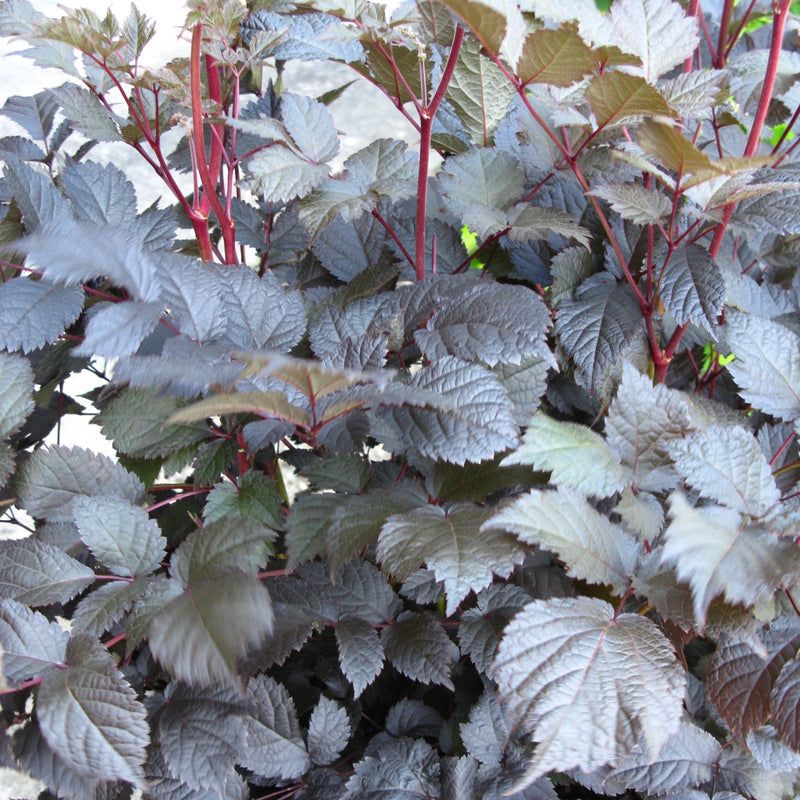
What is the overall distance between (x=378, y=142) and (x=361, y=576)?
41 centimetres

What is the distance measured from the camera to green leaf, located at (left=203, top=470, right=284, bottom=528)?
0.57 metres

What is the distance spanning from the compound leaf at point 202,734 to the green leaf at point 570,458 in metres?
0.28

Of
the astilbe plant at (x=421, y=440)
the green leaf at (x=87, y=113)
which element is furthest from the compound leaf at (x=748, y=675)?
the green leaf at (x=87, y=113)

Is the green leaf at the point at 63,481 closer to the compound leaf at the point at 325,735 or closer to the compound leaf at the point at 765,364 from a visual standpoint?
the compound leaf at the point at 325,735

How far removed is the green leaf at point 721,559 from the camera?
401 millimetres

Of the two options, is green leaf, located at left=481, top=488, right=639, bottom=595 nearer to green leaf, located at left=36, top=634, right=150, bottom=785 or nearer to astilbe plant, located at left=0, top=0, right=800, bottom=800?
astilbe plant, located at left=0, top=0, right=800, bottom=800

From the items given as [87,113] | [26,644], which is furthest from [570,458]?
[87,113]

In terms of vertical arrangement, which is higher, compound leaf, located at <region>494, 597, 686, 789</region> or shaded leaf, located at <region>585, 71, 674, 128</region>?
shaded leaf, located at <region>585, 71, 674, 128</region>

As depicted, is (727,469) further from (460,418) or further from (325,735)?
(325,735)

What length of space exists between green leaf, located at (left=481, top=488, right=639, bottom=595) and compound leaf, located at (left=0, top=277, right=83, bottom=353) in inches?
14.8

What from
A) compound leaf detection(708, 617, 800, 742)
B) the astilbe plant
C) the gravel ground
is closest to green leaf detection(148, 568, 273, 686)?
the astilbe plant

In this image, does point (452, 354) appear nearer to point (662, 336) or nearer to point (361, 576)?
point (361, 576)

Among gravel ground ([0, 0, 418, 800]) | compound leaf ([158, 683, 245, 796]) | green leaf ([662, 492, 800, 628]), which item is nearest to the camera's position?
green leaf ([662, 492, 800, 628])

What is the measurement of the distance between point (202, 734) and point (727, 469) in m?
0.43
